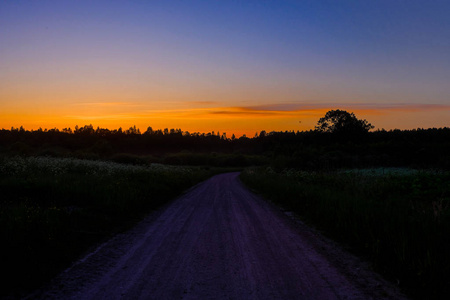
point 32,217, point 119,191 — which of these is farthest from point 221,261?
point 119,191

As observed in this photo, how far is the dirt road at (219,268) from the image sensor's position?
5.07 metres

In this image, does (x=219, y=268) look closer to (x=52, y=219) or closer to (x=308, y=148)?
(x=52, y=219)

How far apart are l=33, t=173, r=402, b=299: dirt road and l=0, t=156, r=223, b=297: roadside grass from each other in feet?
1.98

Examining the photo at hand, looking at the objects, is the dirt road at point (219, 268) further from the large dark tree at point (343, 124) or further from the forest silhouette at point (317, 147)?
the large dark tree at point (343, 124)

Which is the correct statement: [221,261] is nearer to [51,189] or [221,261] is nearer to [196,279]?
[196,279]

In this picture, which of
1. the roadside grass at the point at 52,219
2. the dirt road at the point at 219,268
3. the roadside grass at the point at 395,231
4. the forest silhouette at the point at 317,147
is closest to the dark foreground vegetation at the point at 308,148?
the forest silhouette at the point at 317,147

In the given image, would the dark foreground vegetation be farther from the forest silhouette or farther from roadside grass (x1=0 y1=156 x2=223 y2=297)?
roadside grass (x1=0 y1=156 x2=223 y2=297)

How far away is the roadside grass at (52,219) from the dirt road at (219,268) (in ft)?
1.98

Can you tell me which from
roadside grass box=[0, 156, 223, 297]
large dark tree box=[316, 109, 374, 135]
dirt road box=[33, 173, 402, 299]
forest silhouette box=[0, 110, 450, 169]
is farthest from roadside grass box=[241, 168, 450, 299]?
large dark tree box=[316, 109, 374, 135]

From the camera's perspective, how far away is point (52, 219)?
888cm

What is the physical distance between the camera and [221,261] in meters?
6.71

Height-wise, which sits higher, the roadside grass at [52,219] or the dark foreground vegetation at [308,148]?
the dark foreground vegetation at [308,148]

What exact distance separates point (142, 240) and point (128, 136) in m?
153

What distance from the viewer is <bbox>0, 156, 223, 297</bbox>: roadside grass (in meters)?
6.02
